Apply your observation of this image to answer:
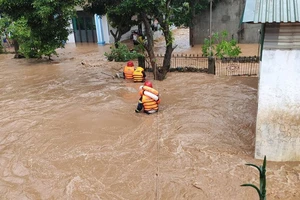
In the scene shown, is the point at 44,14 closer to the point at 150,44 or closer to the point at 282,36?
the point at 150,44

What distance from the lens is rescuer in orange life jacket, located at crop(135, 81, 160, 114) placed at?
26.1ft

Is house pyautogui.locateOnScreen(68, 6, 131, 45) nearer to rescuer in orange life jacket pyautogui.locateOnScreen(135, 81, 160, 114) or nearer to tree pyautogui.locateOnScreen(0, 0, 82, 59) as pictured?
tree pyautogui.locateOnScreen(0, 0, 82, 59)

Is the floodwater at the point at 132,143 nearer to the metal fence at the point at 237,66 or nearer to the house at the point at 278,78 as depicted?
the house at the point at 278,78

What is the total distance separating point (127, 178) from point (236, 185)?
197 centimetres

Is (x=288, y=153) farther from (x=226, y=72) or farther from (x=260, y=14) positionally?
(x=226, y=72)

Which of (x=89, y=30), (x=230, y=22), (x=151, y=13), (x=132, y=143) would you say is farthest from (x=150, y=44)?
(x=89, y=30)

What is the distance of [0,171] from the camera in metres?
5.86

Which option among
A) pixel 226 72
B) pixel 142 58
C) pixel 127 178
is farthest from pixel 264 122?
pixel 142 58

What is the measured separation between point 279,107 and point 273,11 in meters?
1.70

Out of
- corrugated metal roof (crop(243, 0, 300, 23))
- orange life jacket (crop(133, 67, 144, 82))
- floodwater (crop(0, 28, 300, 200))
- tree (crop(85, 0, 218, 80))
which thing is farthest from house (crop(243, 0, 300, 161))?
orange life jacket (crop(133, 67, 144, 82))

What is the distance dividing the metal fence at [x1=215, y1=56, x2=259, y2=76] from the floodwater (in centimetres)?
73

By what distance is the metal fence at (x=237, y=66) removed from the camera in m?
11.9

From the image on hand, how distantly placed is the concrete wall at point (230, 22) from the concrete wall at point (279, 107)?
14062mm

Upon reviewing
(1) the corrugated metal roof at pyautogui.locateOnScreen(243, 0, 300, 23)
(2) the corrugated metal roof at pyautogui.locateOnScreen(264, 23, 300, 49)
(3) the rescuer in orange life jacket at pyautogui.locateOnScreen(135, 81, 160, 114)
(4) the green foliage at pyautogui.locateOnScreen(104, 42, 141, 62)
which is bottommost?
(3) the rescuer in orange life jacket at pyautogui.locateOnScreen(135, 81, 160, 114)
